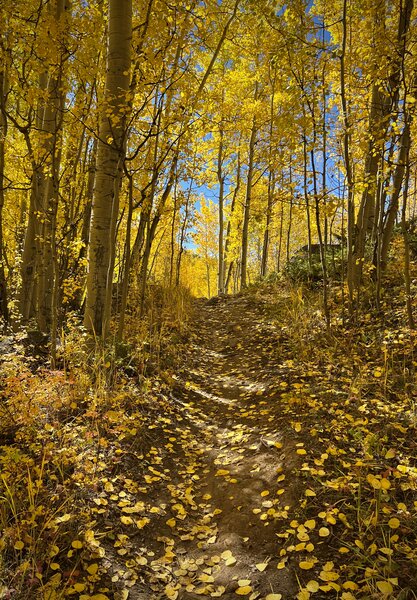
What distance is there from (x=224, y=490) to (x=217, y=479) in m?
0.17

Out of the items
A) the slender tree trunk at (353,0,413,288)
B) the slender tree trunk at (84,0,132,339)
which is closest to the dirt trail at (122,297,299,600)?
the slender tree trunk at (84,0,132,339)

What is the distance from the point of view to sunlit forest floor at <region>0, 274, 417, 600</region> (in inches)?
81.8

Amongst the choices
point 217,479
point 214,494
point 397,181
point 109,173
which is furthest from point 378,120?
point 214,494

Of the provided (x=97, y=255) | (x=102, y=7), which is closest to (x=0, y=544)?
(x=97, y=255)

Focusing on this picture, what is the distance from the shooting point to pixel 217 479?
3217mm

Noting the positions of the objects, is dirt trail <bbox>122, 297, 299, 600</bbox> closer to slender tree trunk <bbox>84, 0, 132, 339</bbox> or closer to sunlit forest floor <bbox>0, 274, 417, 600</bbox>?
sunlit forest floor <bbox>0, 274, 417, 600</bbox>

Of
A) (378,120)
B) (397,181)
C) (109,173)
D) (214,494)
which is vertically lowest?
(214,494)

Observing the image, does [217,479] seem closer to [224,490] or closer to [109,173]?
[224,490]

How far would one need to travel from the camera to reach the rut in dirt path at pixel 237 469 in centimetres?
221

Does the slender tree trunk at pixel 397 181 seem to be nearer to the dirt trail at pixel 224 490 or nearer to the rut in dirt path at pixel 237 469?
the rut in dirt path at pixel 237 469

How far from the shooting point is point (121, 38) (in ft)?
14.0

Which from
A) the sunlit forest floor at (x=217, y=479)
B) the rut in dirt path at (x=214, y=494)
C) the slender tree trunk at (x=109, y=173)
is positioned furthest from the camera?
the slender tree trunk at (x=109, y=173)

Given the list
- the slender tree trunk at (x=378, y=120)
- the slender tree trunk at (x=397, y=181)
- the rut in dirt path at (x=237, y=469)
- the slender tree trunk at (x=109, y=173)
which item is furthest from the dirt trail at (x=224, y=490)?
the slender tree trunk at (x=397, y=181)

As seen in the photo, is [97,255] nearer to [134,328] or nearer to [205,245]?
[134,328]
